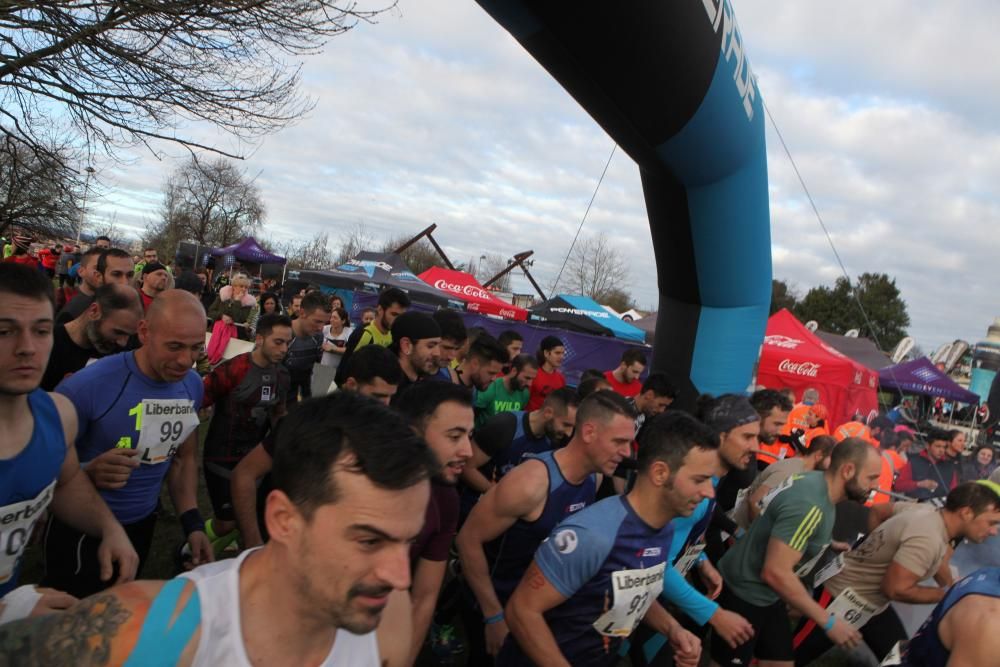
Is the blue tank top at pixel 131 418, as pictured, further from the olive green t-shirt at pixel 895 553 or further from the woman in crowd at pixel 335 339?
the woman in crowd at pixel 335 339

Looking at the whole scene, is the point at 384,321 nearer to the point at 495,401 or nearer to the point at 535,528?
the point at 495,401

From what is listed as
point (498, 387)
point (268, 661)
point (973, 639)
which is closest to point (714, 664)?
point (973, 639)

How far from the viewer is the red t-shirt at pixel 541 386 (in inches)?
250

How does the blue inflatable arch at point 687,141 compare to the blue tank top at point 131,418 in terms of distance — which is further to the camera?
the blue inflatable arch at point 687,141

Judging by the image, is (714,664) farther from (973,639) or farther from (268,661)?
(268,661)

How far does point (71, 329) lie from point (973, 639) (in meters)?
4.43

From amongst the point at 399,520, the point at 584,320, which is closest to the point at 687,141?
the point at 399,520

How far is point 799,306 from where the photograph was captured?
154ft

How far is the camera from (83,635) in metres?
1.00

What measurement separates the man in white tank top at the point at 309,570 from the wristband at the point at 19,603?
0.33m

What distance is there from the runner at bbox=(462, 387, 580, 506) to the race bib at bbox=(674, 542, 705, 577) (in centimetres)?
87

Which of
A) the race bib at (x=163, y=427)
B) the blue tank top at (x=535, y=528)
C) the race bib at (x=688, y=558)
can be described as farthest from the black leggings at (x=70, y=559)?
the race bib at (x=688, y=558)

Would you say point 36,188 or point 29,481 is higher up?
point 36,188

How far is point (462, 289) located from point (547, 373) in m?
13.1
